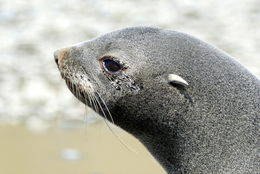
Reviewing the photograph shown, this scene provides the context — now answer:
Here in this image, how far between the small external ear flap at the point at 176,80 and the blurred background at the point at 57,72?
0.83 meters

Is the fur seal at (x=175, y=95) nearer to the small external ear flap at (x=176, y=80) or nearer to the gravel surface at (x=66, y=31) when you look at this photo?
the small external ear flap at (x=176, y=80)

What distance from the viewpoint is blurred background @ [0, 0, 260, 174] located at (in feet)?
31.5

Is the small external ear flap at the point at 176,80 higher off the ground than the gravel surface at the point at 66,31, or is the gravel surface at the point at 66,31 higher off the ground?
the gravel surface at the point at 66,31

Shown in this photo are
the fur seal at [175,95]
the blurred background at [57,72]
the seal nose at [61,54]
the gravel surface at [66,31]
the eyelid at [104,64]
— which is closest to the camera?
the fur seal at [175,95]

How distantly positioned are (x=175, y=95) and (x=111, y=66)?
459mm

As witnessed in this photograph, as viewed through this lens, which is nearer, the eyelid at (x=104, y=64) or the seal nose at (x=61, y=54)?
the eyelid at (x=104, y=64)

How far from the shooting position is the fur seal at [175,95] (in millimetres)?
5535

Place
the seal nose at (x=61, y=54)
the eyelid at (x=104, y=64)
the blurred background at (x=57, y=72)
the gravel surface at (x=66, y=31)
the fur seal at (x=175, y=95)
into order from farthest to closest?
the gravel surface at (x=66, y=31) < the blurred background at (x=57, y=72) < the seal nose at (x=61, y=54) < the eyelid at (x=104, y=64) < the fur seal at (x=175, y=95)

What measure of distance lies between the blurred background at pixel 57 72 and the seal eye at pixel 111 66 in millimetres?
507

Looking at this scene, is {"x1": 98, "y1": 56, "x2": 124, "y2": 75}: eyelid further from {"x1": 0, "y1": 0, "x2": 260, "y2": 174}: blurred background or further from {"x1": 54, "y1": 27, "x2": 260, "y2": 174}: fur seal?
{"x1": 0, "y1": 0, "x2": 260, "y2": 174}: blurred background

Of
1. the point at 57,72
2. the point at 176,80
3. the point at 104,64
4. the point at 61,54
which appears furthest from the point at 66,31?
the point at 176,80

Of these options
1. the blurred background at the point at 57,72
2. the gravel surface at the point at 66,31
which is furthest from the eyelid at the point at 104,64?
the gravel surface at the point at 66,31

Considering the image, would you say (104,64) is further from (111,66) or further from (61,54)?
(61,54)

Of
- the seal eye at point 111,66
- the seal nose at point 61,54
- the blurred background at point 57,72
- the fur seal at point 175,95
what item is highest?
the blurred background at point 57,72
